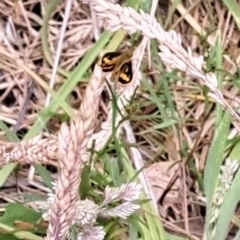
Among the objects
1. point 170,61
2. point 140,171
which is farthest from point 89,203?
point 170,61

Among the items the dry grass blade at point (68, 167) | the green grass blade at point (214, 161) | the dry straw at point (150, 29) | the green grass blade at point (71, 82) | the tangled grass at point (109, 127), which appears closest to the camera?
the dry grass blade at point (68, 167)

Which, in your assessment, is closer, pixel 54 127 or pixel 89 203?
pixel 89 203

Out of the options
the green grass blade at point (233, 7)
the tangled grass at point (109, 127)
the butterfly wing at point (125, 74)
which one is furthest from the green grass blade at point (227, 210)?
the green grass blade at point (233, 7)

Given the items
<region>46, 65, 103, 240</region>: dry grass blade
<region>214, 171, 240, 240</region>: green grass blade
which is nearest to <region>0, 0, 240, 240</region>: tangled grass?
<region>214, 171, 240, 240</region>: green grass blade

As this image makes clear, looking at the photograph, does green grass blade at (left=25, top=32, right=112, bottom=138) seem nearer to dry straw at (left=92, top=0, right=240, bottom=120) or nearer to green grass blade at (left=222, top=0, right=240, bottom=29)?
green grass blade at (left=222, top=0, right=240, bottom=29)

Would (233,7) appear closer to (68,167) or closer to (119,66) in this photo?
(119,66)

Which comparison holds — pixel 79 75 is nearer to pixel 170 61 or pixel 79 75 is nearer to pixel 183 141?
pixel 183 141

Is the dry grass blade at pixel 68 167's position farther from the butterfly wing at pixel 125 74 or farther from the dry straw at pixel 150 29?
the butterfly wing at pixel 125 74

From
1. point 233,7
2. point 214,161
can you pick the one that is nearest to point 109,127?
point 214,161
